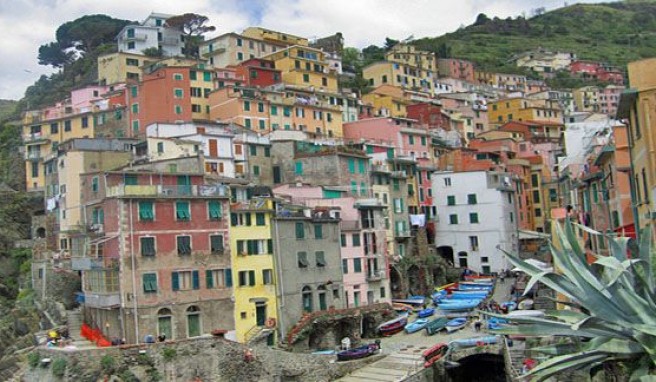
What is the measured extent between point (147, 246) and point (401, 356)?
16.2m

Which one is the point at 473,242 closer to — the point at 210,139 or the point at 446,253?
the point at 446,253

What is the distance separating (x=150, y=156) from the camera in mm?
58000

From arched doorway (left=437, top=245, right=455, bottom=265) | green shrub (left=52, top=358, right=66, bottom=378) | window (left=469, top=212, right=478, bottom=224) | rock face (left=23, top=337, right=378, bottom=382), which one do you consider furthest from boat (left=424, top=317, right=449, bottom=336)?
green shrub (left=52, top=358, right=66, bottom=378)

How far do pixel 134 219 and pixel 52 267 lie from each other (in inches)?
493

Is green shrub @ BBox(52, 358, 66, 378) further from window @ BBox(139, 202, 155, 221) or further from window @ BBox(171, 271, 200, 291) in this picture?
window @ BBox(139, 202, 155, 221)

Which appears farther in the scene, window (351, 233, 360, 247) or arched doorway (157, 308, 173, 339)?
window (351, 233, 360, 247)

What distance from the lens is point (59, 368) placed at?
38.8 meters

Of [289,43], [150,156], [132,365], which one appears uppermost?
[289,43]

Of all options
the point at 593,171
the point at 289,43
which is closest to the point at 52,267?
the point at 593,171

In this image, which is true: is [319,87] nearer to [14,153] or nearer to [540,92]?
[14,153]

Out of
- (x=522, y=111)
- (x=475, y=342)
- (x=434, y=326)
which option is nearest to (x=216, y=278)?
(x=434, y=326)

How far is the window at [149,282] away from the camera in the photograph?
4350 cm

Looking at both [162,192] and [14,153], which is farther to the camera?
[14,153]

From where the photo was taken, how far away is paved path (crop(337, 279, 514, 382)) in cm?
4075
